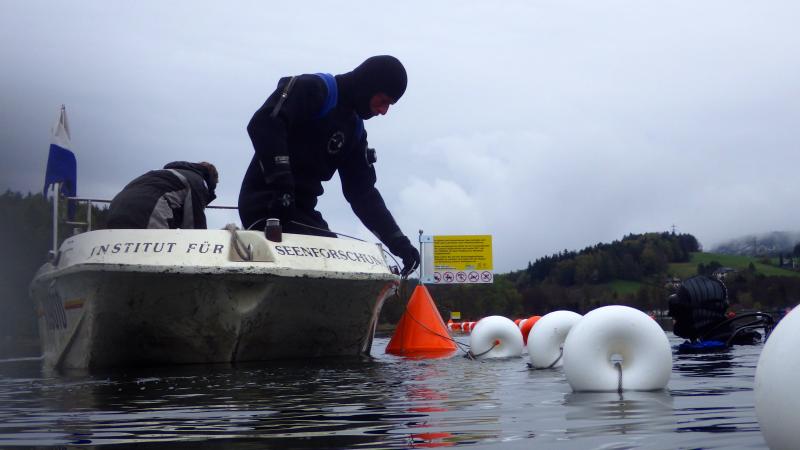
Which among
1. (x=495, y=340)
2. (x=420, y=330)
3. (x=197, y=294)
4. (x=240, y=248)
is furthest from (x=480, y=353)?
(x=197, y=294)

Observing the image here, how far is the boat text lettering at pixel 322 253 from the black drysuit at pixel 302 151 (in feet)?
1.58

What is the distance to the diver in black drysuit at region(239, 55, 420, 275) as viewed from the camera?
8258mm

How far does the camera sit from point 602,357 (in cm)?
494

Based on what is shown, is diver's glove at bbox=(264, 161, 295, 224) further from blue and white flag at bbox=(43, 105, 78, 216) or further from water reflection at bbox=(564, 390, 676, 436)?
→ water reflection at bbox=(564, 390, 676, 436)

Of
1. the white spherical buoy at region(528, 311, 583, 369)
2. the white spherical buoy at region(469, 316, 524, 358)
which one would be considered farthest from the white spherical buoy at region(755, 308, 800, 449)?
the white spherical buoy at region(469, 316, 524, 358)

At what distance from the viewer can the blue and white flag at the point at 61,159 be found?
10.3 m

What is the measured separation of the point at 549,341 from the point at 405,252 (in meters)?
3.15

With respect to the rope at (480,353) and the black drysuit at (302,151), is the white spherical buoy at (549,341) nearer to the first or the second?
the rope at (480,353)

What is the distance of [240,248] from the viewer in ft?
25.5

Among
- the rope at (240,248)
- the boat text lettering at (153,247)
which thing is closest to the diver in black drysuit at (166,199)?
the boat text lettering at (153,247)

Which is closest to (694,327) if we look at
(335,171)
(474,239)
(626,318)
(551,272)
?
(335,171)

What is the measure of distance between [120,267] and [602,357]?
13.3 ft

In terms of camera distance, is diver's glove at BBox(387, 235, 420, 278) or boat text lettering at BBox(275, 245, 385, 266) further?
diver's glove at BBox(387, 235, 420, 278)

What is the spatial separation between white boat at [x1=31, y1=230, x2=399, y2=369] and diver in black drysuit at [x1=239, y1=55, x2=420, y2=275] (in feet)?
1.91
